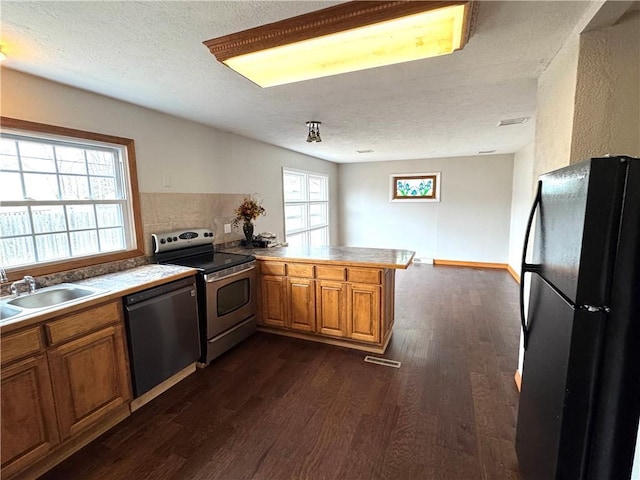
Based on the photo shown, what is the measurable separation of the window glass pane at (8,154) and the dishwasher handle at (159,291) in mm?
1106

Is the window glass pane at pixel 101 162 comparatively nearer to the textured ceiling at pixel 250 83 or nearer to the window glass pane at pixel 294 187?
the textured ceiling at pixel 250 83

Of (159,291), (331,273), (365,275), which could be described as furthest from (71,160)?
(365,275)

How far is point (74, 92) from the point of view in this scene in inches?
85.7

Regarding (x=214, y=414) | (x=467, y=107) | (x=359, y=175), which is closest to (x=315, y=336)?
(x=214, y=414)

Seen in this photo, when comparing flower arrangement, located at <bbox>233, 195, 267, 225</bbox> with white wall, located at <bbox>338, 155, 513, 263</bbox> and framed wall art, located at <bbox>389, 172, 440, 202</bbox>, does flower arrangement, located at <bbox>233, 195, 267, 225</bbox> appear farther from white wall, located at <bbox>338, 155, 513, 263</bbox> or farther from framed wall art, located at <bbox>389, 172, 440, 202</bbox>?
framed wall art, located at <bbox>389, 172, 440, 202</bbox>

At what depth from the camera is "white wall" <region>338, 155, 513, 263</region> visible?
596cm

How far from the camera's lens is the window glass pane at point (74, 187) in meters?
2.20

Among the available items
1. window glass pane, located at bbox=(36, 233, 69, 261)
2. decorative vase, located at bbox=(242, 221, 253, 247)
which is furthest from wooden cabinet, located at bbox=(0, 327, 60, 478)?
decorative vase, located at bbox=(242, 221, 253, 247)

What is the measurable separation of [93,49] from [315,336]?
2.78 metres

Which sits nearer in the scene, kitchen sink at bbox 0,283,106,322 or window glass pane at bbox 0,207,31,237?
kitchen sink at bbox 0,283,106,322

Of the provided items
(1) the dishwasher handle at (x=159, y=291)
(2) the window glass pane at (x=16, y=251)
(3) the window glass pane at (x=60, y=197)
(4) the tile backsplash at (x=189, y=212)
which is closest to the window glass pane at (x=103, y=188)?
(3) the window glass pane at (x=60, y=197)

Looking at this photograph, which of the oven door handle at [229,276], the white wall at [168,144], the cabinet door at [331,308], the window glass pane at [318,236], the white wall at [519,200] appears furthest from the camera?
the window glass pane at [318,236]

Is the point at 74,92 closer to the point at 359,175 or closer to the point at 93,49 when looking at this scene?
the point at 93,49

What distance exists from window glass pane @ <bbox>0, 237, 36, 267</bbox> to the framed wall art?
6.03 m
